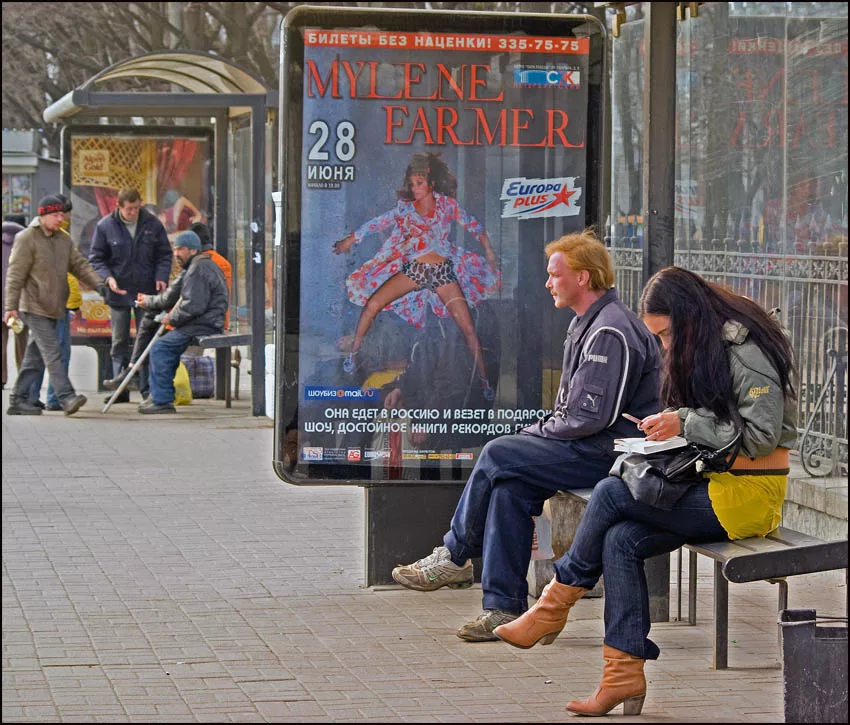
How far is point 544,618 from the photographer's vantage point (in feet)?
17.6

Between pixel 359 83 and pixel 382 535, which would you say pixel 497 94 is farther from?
pixel 382 535

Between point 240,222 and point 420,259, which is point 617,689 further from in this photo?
point 240,222

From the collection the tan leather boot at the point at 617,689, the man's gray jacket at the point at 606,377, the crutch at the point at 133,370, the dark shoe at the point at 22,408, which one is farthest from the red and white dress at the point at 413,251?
the dark shoe at the point at 22,408

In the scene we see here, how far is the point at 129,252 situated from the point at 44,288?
60.4 inches

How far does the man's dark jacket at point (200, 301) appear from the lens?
43.8 feet

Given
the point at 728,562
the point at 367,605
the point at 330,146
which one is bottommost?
the point at 367,605

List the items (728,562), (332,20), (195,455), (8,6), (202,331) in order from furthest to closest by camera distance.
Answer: (8,6) → (202,331) → (195,455) → (332,20) → (728,562)

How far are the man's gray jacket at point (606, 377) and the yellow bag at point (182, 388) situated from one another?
8984mm

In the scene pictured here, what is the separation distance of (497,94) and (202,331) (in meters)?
7.17

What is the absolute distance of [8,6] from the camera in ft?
91.5

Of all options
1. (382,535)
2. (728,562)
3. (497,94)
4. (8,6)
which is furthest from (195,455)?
(8,6)

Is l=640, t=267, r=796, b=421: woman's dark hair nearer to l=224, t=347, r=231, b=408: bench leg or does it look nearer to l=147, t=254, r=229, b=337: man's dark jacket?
l=147, t=254, r=229, b=337: man's dark jacket

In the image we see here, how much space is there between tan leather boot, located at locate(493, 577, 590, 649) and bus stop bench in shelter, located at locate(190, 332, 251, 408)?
817 centimetres

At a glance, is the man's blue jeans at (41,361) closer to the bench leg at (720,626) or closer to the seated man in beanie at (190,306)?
the seated man in beanie at (190,306)
